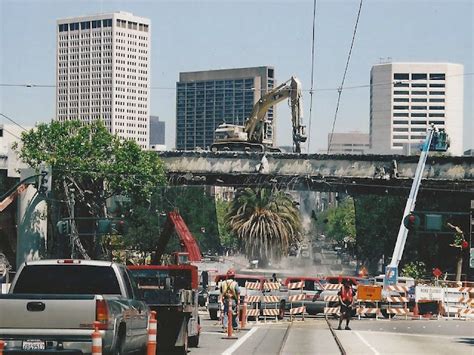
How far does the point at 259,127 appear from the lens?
89.8 metres

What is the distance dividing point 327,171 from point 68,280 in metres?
59.9

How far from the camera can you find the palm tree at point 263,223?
99.9 metres

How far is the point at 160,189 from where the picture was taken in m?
84.9

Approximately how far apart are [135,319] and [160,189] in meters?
65.4

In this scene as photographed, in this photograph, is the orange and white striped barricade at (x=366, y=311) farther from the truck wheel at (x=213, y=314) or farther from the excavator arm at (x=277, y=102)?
the excavator arm at (x=277, y=102)

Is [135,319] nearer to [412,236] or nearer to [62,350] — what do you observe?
[62,350]

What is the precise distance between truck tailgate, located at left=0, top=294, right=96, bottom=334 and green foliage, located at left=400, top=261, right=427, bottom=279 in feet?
246

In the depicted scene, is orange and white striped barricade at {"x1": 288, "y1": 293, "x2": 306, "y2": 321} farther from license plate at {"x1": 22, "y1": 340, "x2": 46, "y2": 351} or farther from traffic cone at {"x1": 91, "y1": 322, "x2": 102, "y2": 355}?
traffic cone at {"x1": 91, "y1": 322, "x2": 102, "y2": 355}

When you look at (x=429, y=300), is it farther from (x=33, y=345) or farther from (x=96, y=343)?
(x=96, y=343)

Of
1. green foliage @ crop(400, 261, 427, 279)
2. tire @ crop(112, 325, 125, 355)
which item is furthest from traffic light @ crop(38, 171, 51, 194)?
green foliage @ crop(400, 261, 427, 279)

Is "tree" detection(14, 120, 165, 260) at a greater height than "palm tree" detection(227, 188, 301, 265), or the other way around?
"tree" detection(14, 120, 165, 260)

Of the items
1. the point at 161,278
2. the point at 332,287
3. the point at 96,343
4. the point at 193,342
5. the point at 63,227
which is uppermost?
the point at 96,343

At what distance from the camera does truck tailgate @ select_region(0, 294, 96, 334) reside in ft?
56.6

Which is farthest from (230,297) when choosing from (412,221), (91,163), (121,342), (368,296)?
(91,163)
